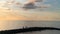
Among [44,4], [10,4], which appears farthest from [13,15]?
[44,4]

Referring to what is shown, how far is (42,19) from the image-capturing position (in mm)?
1609

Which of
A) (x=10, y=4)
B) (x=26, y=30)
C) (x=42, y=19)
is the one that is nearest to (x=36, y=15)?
(x=42, y=19)

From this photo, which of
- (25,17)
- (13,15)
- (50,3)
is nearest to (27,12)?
(25,17)

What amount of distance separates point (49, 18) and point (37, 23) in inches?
5.8

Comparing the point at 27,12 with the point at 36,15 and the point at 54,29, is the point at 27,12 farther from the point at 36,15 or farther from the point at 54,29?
the point at 54,29

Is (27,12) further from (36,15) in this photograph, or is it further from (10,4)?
(10,4)

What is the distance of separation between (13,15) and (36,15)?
0.26 m

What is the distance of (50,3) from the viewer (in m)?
1.61

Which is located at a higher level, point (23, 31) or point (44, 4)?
point (44, 4)

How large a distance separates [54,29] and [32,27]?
251 millimetres

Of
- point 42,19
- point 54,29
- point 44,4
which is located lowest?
point 54,29

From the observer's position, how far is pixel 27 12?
5.31ft

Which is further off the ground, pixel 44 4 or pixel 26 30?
pixel 44 4

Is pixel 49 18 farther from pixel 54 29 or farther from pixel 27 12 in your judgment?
pixel 27 12
